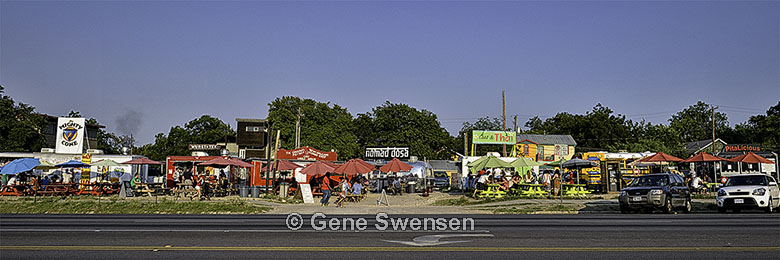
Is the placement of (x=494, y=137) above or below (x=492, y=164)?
above

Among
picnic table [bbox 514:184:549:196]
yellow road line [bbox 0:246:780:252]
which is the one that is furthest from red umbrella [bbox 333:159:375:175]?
yellow road line [bbox 0:246:780:252]

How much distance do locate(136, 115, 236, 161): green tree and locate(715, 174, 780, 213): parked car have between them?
77.6 metres

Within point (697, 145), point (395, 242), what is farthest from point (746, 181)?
point (697, 145)

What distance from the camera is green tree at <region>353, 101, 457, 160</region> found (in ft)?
260

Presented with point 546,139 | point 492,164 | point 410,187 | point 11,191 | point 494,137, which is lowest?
point 11,191

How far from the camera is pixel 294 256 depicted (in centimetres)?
922

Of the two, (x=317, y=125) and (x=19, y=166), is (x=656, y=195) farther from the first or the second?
(x=317, y=125)

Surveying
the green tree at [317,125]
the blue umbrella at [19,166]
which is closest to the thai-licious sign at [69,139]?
the blue umbrella at [19,166]

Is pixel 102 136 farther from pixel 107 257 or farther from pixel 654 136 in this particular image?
pixel 107 257

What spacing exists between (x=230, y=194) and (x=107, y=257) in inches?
981

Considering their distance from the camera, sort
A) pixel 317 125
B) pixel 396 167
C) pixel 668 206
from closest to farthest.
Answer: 1. pixel 668 206
2. pixel 396 167
3. pixel 317 125

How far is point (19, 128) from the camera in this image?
60.0 meters

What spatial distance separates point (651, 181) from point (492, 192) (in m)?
9.73

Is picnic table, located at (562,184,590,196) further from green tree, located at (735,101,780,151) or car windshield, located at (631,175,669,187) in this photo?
green tree, located at (735,101,780,151)
